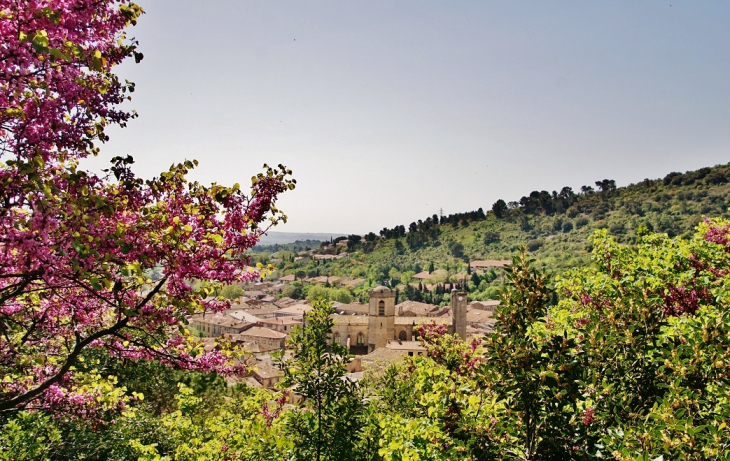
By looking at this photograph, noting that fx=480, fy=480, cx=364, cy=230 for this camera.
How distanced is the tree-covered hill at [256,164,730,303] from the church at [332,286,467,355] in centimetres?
3523

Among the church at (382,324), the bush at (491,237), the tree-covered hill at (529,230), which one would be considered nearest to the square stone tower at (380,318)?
the church at (382,324)

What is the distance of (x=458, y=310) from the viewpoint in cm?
4284

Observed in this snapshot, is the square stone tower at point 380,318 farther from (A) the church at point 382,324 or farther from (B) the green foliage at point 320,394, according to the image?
(B) the green foliage at point 320,394

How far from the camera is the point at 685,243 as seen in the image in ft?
28.3

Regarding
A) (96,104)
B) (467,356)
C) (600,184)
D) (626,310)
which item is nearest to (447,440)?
(626,310)

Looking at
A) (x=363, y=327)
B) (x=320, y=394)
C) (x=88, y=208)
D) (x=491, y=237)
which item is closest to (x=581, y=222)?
(x=491, y=237)

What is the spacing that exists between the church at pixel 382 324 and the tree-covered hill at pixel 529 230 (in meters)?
35.2

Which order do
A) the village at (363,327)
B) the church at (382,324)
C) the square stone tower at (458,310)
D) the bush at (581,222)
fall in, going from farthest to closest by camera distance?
the bush at (581,222)
the church at (382,324)
the square stone tower at (458,310)
the village at (363,327)

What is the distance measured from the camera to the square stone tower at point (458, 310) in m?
42.4

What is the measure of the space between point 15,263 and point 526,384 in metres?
3.99

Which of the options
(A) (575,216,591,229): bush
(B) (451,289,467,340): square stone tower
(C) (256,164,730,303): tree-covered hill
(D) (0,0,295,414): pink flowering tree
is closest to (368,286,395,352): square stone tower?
(B) (451,289,467,340): square stone tower

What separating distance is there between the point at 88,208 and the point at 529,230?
447 feet

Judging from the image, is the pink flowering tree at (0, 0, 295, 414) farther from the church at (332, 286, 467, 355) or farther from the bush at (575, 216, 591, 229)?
the bush at (575, 216, 591, 229)

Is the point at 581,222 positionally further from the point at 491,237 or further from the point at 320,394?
the point at 320,394
